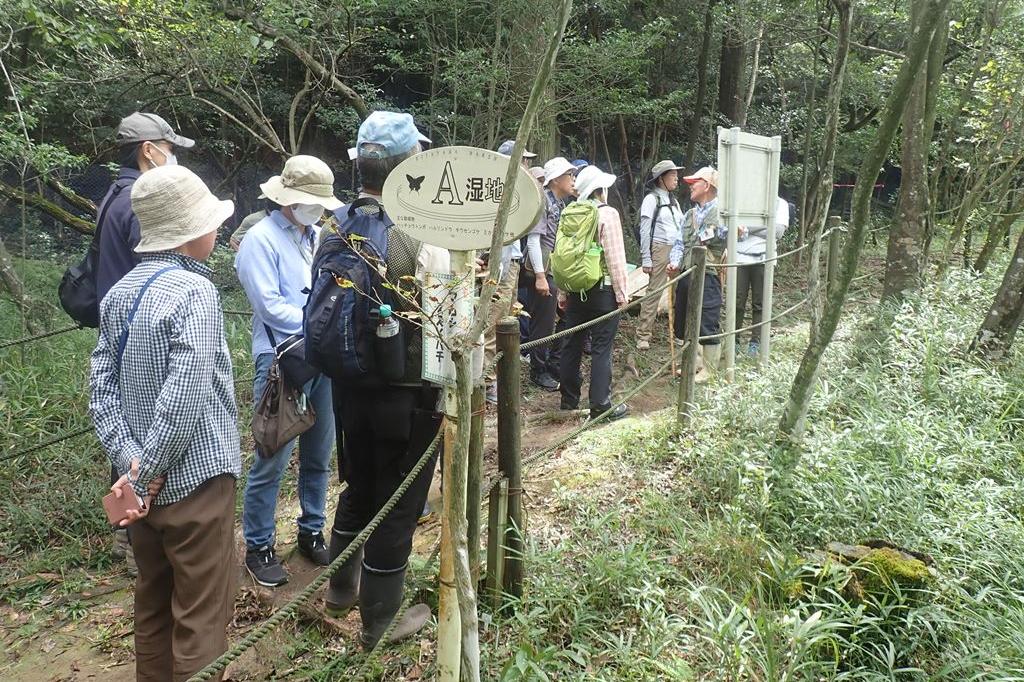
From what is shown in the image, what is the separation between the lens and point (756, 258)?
22.4ft

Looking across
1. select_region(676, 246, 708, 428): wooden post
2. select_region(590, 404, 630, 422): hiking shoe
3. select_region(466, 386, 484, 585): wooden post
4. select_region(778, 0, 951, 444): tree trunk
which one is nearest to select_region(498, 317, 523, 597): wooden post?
select_region(466, 386, 484, 585): wooden post

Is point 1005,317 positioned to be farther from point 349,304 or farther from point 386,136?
point 349,304

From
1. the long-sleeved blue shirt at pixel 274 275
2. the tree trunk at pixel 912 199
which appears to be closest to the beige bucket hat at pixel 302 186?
the long-sleeved blue shirt at pixel 274 275

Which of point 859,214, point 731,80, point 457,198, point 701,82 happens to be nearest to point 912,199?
point 859,214

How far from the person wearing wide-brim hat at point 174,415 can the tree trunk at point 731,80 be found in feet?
39.9

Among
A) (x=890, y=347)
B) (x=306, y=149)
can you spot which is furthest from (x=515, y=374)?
(x=306, y=149)

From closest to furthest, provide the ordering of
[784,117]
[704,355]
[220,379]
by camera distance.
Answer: [220,379], [704,355], [784,117]

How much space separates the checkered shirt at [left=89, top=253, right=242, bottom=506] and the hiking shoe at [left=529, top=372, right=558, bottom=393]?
4561mm

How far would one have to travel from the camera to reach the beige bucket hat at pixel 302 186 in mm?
3234

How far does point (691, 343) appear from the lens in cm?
431

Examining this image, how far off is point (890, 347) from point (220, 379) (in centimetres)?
483

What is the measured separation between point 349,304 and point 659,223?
531cm

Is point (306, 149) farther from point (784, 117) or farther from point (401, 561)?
point (401, 561)

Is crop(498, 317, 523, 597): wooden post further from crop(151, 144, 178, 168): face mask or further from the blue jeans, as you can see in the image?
crop(151, 144, 178, 168): face mask
